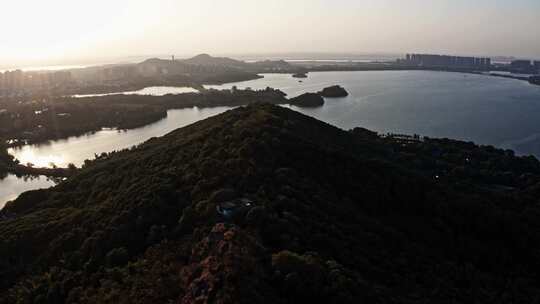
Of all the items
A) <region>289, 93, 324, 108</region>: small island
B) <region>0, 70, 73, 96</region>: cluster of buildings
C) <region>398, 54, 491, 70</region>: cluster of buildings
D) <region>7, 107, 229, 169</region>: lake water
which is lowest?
<region>7, 107, 229, 169</region>: lake water

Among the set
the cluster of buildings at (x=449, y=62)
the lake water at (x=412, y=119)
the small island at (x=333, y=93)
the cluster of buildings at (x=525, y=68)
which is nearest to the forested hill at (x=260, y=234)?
the lake water at (x=412, y=119)

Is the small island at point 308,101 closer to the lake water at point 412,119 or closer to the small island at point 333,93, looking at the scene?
the lake water at point 412,119

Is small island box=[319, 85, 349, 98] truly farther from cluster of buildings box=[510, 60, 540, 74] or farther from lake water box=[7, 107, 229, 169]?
cluster of buildings box=[510, 60, 540, 74]

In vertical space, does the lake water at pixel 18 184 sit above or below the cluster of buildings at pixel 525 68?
below

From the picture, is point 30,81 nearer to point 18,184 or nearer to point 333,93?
point 333,93

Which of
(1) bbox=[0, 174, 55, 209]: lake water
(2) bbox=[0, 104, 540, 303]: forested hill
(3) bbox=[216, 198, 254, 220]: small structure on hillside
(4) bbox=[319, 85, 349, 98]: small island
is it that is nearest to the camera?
(2) bbox=[0, 104, 540, 303]: forested hill

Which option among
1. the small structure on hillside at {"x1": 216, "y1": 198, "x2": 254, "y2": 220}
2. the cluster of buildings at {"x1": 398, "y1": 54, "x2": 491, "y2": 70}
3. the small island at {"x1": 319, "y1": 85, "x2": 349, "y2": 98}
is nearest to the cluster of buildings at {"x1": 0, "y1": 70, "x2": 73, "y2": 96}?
the small island at {"x1": 319, "y1": 85, "x2": 349, "y2": 98}
